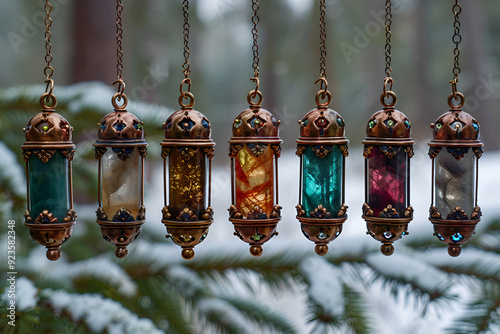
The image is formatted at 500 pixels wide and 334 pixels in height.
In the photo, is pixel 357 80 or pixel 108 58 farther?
pixel 357 80

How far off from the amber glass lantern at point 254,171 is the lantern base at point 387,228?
1.27 ft

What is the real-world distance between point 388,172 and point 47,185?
4.47 feet

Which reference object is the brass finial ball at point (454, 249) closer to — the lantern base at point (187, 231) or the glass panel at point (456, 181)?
the glass panel at point (456, 181)

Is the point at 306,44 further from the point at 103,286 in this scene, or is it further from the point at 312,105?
the point at 103,286

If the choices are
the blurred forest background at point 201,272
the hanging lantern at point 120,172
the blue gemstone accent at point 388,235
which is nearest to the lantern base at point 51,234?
the hanging lantern at point 120,172

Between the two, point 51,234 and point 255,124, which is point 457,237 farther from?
point 51,234

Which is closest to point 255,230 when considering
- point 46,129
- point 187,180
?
point 187,180

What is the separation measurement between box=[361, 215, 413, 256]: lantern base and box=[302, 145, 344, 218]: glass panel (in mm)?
155

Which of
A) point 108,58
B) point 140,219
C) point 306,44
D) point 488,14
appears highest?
point 488,14

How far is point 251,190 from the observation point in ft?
7.93

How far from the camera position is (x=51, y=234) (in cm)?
241

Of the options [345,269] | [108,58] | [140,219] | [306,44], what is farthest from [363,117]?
[140,219]

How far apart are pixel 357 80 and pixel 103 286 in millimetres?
14837

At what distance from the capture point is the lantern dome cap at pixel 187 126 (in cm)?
236
